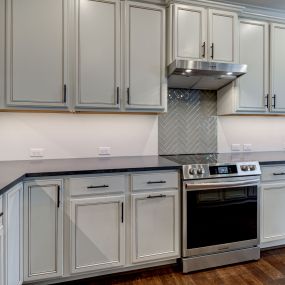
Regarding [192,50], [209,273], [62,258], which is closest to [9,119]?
[62,258]

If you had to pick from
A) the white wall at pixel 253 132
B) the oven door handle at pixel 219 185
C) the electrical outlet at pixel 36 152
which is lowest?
the oven door handle at pixel 219 185

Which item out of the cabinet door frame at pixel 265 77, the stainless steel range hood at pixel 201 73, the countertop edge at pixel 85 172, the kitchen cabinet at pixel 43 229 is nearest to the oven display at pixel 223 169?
the countertop edge at pixel 85 172

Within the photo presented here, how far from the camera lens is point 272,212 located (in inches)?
89.4

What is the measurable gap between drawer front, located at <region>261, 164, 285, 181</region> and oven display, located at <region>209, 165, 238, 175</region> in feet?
1.27

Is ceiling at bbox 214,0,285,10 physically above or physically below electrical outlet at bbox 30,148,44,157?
Answer: above

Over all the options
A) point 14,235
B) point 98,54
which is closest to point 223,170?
point 98,54

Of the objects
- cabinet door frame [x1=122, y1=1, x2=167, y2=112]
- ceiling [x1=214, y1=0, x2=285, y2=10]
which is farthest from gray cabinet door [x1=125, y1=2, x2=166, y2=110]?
ceiling [x1=214, y1=0, x2=285, y2=10]

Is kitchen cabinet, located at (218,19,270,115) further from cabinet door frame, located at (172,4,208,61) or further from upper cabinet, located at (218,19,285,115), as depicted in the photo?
cabinet door frame, located at (172,4,208,61)

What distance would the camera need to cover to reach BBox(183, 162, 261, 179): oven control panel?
6.39 feet

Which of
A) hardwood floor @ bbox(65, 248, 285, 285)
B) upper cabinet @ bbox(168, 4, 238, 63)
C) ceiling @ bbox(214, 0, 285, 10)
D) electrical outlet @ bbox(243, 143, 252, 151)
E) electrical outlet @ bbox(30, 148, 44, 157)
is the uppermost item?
ceiling @ bbox(214, 0, 285, 10)

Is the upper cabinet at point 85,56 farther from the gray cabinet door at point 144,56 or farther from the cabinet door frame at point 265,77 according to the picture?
the cabinet door frame at point 265,77

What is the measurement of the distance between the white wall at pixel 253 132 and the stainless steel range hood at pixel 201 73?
523 millimetres

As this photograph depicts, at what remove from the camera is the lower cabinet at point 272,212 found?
224cm

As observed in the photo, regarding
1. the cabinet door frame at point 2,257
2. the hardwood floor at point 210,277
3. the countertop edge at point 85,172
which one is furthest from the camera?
the hardwood floor at point 210,277
